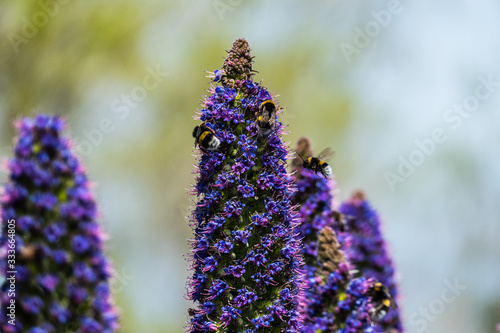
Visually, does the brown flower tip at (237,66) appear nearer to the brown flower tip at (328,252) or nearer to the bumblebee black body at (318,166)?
the bumblebee black body at (318,166)

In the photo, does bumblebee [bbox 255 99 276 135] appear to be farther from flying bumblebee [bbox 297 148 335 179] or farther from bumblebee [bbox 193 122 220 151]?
flying bumblebee [bbox 297 148 335 179]

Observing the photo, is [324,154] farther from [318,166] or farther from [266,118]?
[266,118]

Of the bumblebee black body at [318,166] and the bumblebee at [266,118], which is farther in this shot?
the bumblebee black body at [318,166]

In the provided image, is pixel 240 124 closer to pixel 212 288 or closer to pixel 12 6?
pixel 212 288

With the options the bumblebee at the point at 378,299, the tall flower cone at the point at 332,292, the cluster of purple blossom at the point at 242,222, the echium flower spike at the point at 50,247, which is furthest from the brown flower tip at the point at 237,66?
the bumblebee at the point at 378,299

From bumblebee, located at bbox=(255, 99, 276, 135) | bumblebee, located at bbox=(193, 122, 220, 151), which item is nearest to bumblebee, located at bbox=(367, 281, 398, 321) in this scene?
bumblebee, located at bbox=(255, 99, 276, 135)
